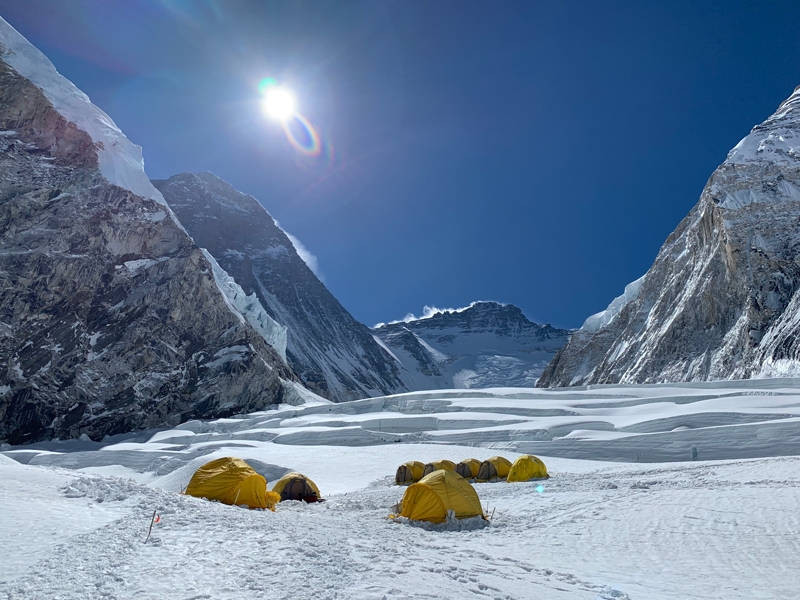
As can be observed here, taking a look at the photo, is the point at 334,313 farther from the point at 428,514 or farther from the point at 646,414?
the point at 428,514

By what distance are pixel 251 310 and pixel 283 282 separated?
86.4 m

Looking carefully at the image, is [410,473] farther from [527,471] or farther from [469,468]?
[527,471]

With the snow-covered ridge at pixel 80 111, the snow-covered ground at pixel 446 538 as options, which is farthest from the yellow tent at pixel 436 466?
the snow-covered ridge at pixel 80 111

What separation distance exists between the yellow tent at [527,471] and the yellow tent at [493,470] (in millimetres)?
1223

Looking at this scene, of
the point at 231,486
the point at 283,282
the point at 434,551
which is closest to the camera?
the point at 434,551

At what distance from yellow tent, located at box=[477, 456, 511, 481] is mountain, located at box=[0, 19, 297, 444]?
1704 inches

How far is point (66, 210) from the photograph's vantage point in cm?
5603

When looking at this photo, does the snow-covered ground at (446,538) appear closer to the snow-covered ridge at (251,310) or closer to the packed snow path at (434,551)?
the packed snow path at (434,551)

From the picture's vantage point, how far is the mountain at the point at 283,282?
150 metres

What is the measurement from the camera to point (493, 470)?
908 inches

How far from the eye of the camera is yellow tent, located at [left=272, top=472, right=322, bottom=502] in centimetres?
1903

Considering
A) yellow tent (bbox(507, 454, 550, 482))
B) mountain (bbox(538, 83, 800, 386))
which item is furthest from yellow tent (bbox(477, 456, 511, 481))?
mountain (bbox(538, 83, 800, 386))

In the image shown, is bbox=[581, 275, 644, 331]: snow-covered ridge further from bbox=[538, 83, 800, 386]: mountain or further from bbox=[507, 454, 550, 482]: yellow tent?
bbox=[507, 454, 550, 482]: yellow tent

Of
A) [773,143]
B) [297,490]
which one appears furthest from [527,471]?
[773,143]
